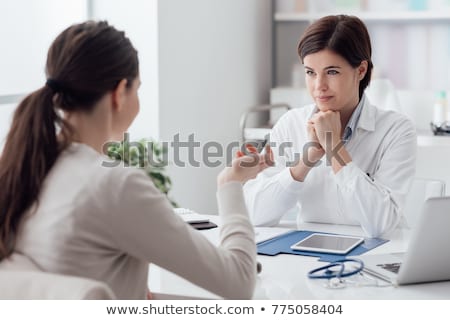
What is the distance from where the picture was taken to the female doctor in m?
2.20

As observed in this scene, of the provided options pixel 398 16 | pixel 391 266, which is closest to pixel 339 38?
pixel 391 266

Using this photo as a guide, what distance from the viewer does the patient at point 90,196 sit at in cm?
128

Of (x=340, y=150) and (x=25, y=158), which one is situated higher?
(x=25, y=158)

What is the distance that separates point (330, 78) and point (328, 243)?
62 centimetres

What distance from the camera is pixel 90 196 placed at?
127cm

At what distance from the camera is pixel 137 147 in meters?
3.32

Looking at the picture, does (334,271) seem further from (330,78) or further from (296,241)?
(330,78)

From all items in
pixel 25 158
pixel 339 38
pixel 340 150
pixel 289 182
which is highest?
pixel 339 38

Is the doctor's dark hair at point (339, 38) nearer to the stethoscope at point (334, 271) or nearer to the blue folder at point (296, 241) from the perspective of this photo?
the blue folder at point (296, 241)

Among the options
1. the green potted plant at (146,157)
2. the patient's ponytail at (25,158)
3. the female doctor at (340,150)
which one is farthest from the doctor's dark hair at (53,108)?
the green potted plant at (146,157)

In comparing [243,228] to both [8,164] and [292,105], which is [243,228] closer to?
[8,164]

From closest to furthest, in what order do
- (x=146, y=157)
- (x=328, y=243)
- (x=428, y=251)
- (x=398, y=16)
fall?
1. (x=428, y=251)
2. (x=328, y=243)
3. (x=146, y=157)
4. (x=398, y=16)

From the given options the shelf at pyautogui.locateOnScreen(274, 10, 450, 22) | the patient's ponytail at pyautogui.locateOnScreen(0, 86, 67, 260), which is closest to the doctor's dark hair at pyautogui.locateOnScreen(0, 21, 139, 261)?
the patient's ponytail at pyautogui.locateOnScreen(0, 86, 67, 260)
